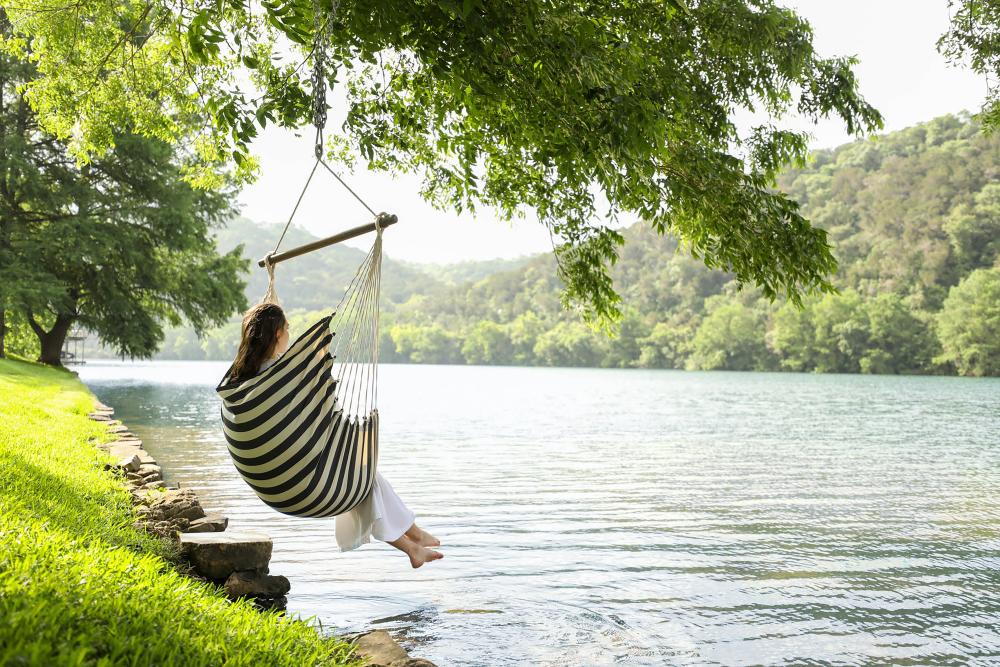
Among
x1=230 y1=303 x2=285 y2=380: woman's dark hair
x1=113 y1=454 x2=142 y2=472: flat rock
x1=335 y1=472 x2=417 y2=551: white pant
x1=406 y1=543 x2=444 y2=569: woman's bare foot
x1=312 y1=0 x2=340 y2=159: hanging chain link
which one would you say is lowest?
x1=113 y1=454 x2=142 y2=472: flat rock

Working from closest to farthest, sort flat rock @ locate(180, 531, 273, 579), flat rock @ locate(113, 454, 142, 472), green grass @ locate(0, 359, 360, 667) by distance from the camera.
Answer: green grass @ locate(0, 359, 360, 667), flat rock @ locate(180, 531, 273, 579), flat rock @ locate(113, 454, 142, 472)

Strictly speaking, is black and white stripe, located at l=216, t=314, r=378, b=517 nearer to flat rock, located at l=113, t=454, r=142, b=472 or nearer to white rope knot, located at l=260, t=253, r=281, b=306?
white rope knot, located at l=260, t=253, r=281, b=306

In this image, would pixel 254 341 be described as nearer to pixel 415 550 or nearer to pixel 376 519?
pixel 376 519

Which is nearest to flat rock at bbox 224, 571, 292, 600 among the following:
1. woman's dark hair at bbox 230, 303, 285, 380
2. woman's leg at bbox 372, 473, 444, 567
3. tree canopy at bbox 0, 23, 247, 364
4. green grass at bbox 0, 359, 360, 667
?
green grass at bbox 0, 359, 360, 667

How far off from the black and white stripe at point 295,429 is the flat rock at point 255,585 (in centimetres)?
92

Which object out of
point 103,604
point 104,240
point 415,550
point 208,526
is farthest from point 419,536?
point 104,240

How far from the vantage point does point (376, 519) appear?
3.47 meters

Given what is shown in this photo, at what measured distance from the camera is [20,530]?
268cm

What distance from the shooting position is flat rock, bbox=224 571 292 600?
3832 millimetres

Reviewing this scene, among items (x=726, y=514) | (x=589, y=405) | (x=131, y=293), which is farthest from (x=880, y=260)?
(x=726, y=514)

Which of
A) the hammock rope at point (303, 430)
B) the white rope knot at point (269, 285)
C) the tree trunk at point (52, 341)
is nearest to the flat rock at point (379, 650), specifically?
the hammock rope at point (303, 430)

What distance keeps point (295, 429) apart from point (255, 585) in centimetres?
139

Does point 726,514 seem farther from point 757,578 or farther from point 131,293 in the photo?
point 131,293

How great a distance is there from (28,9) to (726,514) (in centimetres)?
667
